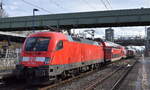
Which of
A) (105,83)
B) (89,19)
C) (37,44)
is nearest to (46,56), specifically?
(37,44)

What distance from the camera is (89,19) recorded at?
115 ft

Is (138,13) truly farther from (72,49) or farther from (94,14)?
(72,49)

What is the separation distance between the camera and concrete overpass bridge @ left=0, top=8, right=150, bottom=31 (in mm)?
32375

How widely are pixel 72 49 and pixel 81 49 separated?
7.98 feet

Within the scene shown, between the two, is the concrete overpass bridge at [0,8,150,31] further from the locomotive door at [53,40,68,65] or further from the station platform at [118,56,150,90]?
the locomotive door at [53,40,68,65]

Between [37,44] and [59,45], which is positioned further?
[59,45]

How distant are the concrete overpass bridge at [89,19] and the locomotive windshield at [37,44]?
18.8 meters

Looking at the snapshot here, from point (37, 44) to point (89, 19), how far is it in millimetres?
23057

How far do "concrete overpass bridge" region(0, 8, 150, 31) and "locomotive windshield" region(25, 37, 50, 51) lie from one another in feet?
61.6

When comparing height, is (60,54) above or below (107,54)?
above

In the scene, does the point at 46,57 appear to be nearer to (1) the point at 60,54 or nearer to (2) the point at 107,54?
(1) the point at 60,54

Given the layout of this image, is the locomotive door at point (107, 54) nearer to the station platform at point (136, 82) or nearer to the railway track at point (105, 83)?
the station platform at point (136, 82)

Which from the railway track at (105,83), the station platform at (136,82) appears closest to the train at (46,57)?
the railway track at (105,83)

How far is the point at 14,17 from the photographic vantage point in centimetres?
4100
